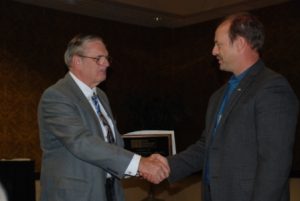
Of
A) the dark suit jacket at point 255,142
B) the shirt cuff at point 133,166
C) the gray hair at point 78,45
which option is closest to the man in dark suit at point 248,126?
the dark suit jacket at point 255,142

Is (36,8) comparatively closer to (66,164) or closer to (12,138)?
(12,138)

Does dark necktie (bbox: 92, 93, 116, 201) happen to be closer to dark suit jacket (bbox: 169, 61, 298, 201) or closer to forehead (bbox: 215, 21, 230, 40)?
dark suit jacket (bbox: 169, 61, 298, 201)

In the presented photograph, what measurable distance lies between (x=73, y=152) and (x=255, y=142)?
0.97 m

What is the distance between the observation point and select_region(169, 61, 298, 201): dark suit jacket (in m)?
2.05

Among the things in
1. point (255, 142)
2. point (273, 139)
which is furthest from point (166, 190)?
point (273, 139)

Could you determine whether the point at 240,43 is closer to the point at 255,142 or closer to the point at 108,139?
the point at 255,142

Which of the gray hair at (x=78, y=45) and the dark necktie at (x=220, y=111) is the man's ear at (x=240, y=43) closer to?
the dark necktie at (x=220, y=111)

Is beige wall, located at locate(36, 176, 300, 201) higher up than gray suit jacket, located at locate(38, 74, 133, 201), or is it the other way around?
gray suit jacket, located at locate(38, 74, 133, 201)

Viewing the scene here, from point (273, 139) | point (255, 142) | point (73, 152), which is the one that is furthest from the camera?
point (73, 152)

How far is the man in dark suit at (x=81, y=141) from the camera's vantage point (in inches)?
95.8

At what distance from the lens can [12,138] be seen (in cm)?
607

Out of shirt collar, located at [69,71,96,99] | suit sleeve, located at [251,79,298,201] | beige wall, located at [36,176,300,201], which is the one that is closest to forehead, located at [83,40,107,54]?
shirt collar, located at [69,71,96,99]

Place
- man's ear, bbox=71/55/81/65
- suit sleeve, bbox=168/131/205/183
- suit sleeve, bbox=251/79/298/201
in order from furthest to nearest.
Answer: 1. suit sleeve, bbox=168/131/205/183
2. man's ear, bbox=71/55/81/65
3. suit sleeve, bbox=251/79/298/201

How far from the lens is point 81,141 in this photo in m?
2.43
